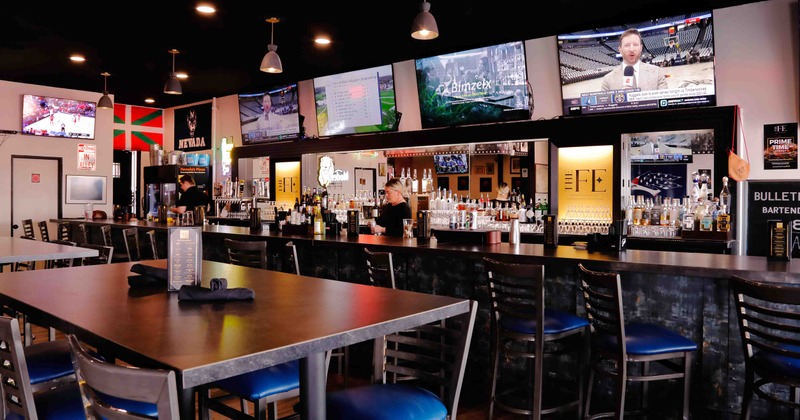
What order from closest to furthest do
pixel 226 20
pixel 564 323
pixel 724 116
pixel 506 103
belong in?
pixel 564 323 < pixel 724 116 < pixel 226 20 < pixel 506 103

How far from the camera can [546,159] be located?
6605 mm

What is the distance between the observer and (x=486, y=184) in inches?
322

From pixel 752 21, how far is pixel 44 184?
10300 millimetres

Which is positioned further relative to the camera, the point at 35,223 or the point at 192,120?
the point at 192,120

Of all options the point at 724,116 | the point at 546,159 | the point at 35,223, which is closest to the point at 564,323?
the point at 724,116

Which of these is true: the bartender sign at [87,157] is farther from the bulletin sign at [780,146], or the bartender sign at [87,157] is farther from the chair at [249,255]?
the bulletin sign at [780,146]

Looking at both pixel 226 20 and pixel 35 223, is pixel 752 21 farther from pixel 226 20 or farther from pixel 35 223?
pixel 35 223

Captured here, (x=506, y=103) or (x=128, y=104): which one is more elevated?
(x=128, y=104)

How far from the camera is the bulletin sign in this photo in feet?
16.6

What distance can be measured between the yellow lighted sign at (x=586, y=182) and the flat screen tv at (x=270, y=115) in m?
4.37

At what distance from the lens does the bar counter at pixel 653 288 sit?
3.12 m

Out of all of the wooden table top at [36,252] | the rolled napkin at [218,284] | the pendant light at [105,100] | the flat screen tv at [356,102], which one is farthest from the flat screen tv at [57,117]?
the rolled napkin at [218,284]

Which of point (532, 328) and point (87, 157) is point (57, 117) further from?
point (532, 328)

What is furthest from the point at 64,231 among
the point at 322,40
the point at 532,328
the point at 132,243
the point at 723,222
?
the point at 723,222
